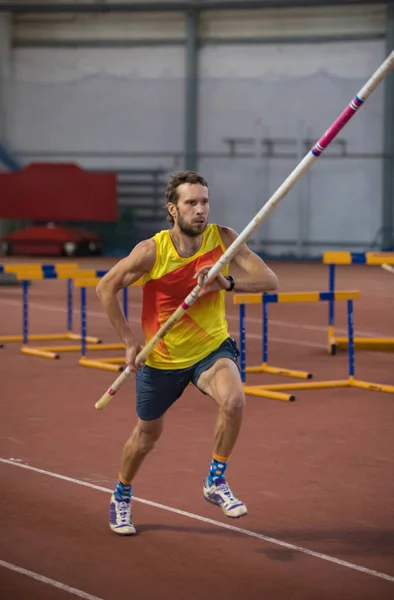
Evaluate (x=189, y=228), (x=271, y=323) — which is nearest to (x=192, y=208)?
(x=189, y=228)

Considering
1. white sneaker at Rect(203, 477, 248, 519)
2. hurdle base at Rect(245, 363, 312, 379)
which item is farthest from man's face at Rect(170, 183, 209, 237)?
hurdle base at Rect(245, 363, 312, 379)

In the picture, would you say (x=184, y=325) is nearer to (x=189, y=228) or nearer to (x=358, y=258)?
(x=189, y=228)

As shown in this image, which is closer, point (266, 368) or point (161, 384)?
point (161, 384)

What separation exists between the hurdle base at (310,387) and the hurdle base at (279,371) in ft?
1.16

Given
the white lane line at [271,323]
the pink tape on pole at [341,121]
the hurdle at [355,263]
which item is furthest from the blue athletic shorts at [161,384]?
the white lane line at [271,323]

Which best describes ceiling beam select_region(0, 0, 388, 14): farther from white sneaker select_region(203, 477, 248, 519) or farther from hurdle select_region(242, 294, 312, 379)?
white sneaker select_region(203, 477, 248, 519)

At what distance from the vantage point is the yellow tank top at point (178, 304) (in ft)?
18.4

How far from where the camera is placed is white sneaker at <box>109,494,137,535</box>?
5.76 m

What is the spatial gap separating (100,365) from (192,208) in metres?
6.36

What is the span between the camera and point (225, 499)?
553cm

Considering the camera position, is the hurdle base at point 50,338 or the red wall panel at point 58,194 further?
the red wall panel at point 58,194

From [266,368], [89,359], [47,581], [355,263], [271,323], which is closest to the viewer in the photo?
[47,581]

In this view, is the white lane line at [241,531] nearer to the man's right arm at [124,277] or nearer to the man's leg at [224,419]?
the man's leg at [224,419]

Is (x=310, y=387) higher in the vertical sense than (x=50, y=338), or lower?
lower
